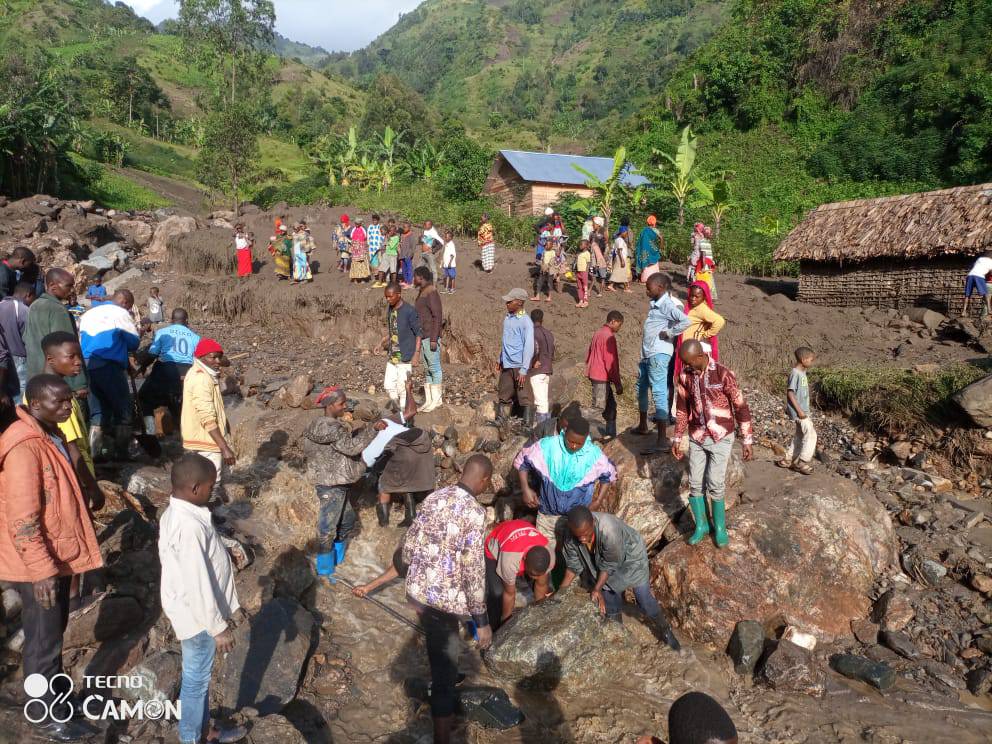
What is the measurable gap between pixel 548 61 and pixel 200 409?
92.7 meters

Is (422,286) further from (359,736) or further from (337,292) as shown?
(337,292)

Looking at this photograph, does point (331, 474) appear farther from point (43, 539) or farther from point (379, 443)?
point (43, 539)

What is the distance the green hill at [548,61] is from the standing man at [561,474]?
47.2 m

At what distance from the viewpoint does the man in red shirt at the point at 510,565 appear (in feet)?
18.2

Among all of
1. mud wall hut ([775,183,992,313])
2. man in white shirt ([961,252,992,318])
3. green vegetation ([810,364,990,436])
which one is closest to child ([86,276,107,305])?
green vegetation ([810,364,990,436])

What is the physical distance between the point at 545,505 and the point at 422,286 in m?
3.73

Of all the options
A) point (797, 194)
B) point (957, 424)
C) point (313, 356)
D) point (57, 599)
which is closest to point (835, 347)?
point (957, 424)

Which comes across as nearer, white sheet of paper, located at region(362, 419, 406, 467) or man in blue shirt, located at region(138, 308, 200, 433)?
white sheet of paper, located at region(362, 419, 406, 467)

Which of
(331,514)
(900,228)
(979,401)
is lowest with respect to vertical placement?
(331,514)

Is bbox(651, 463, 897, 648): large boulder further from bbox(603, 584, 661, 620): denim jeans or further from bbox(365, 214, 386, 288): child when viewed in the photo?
bbox(365, 214, 386, 288): child

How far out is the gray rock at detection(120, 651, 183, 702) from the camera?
4312 mm

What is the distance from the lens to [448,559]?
400cm

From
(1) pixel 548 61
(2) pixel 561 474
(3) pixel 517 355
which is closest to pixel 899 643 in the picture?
(2) pixel 561 474

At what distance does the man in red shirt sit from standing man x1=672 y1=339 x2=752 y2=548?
1.46 m
